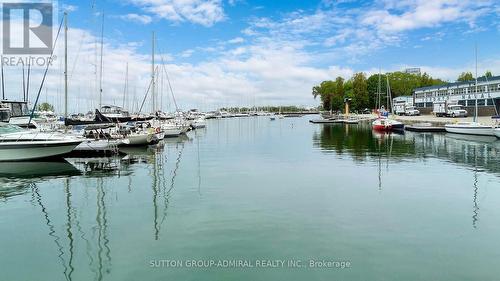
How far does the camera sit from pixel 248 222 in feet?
50.0

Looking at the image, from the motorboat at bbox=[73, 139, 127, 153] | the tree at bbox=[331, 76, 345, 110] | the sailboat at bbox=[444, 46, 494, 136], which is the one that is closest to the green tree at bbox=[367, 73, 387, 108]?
the tree at bbox=[331, 76, 345, 110]

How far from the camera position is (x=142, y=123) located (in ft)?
193

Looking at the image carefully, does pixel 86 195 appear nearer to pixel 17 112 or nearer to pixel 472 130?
pixel 17 112

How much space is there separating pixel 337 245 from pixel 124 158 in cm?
2691

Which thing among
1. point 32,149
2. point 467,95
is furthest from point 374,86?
point 32,149

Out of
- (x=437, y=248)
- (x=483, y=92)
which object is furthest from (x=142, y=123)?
(x=483, y=92)

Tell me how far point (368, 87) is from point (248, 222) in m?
143

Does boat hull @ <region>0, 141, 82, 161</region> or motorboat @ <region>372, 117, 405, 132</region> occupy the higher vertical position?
motorboat @ <region>372, 117, 405, 132</region>

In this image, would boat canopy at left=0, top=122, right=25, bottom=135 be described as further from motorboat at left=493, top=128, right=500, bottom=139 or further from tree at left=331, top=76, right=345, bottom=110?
tree at left=331, top=76, right=345, bottom=110

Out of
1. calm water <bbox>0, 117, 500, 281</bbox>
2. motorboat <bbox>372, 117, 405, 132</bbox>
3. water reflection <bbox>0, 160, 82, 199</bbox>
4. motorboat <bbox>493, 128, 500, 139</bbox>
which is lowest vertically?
calm water <bbox>0, 117, 500, 281</bbox>

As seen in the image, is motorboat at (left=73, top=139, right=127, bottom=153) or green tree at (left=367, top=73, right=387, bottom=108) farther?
green tree at (left=367, top=73, right=387, bottom=108)

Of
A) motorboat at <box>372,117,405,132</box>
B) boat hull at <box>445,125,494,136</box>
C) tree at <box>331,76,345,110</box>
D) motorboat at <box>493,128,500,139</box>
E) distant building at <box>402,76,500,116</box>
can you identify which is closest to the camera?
motorboat at <box>493,128,500,139</box>

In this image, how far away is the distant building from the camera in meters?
90.5

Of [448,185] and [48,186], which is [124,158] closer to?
[48,186]
